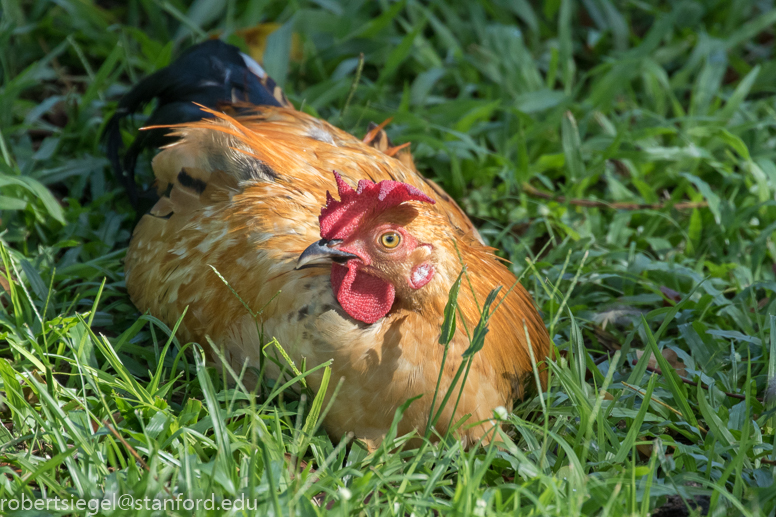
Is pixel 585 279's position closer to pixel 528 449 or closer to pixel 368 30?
pixel 528 449

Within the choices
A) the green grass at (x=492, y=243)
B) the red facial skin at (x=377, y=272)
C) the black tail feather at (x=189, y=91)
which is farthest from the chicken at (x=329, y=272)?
the black tail feather at (x=189, y=91)

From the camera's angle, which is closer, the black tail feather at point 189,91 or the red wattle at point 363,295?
the red wattle at point 363,295

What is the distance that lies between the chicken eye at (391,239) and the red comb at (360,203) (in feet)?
0.29

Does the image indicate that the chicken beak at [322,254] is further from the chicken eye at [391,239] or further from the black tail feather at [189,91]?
the black tail feather at [189,91]

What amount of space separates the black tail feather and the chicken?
0.29 metres

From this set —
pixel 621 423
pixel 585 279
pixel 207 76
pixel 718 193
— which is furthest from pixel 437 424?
pixel 718 193

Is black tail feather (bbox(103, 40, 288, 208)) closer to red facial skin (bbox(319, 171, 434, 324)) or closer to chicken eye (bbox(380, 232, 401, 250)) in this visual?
red facial skin (bbox(319, 171, 434, 324))

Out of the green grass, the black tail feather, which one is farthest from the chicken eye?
the black tail feather

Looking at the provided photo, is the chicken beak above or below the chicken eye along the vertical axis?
below

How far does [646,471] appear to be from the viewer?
2027mm

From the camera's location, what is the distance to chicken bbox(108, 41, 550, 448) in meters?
2.16

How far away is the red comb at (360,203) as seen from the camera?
2104 mm

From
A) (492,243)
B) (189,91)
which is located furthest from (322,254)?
(189,91)

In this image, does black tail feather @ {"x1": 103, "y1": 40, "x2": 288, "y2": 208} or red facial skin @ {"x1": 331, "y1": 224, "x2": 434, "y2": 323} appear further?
black tail feather @ {"x1": 103, "y1": 40, "x2": 288, "y2": 208}
